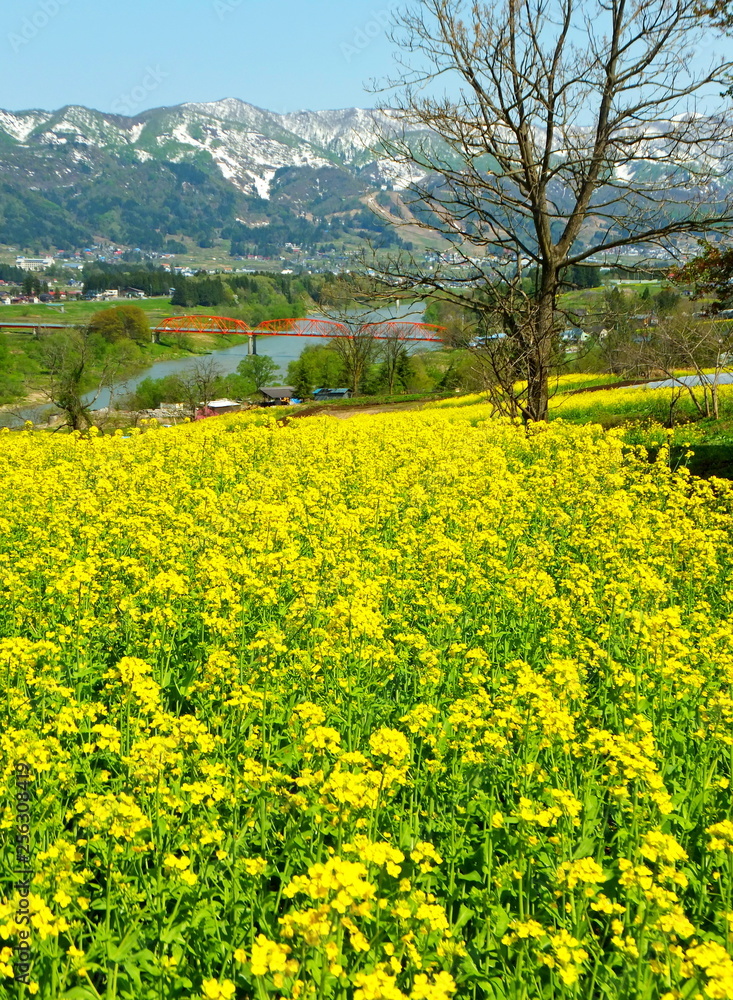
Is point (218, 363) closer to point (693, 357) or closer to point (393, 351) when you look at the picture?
point (393, 351)

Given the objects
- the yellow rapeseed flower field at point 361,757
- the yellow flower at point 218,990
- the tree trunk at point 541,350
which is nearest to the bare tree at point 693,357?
the tree trunk at point 541,350

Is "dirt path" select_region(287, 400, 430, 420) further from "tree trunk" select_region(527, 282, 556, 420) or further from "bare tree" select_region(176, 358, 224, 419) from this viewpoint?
"bare tree" select_region(176, 358, 224, 419)

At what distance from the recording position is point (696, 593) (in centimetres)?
755

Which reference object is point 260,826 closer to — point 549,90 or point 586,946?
point 586,946

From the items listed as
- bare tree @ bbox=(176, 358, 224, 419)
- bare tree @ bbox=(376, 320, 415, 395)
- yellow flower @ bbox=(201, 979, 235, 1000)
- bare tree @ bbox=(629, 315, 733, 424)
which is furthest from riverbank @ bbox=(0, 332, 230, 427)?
yellow flower @ bbox=(201, 979, 235, 1000)

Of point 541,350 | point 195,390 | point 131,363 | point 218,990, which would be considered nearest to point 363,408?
point 541,350

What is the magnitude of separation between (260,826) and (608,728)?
8.69 feet

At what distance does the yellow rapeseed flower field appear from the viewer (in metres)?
3.15

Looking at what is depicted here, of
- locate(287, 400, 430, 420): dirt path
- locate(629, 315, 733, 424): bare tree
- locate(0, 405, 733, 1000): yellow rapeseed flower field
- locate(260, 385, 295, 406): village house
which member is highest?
locate(629, 315, 733, 424): bare tree

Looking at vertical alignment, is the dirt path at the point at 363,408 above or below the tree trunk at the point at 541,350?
below

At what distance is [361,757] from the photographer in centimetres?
377

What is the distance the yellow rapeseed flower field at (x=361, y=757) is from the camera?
3146mm

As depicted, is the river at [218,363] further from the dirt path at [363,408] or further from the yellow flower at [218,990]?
the yellow flower at [218,990]

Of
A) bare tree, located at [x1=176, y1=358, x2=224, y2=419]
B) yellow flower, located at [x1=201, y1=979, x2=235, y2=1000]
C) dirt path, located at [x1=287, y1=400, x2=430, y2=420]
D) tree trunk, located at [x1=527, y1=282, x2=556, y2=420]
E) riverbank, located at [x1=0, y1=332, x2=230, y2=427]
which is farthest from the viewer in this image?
riverbank, located at [x1=0, y1=332, x2=230, y2=427]
